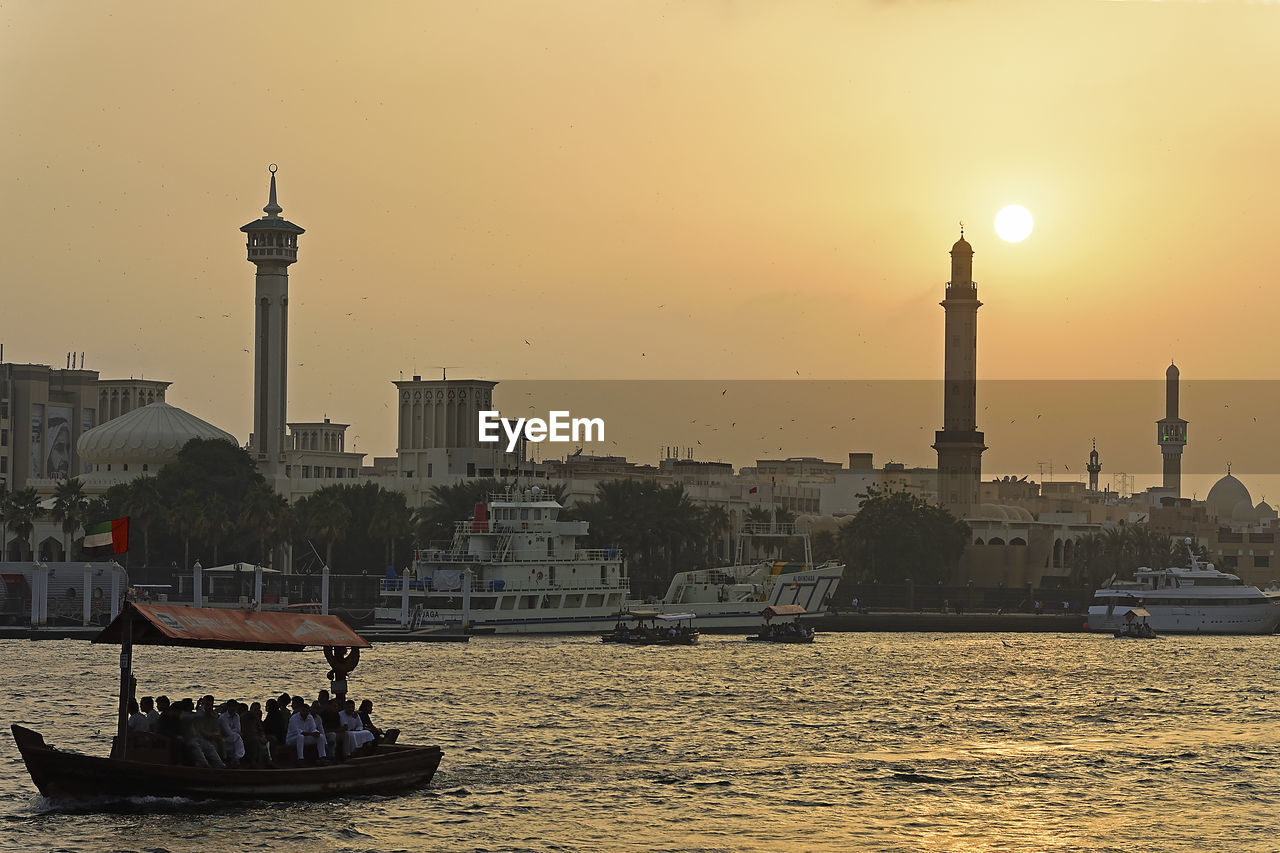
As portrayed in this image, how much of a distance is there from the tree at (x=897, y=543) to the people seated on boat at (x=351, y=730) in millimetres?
102169

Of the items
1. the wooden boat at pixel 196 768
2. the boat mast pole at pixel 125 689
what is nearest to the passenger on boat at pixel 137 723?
the boat mast pole at pixel 125 689

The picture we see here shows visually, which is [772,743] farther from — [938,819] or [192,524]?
[192,524]

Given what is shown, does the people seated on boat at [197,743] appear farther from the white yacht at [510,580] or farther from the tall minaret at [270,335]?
the tall minaret at [270,335]

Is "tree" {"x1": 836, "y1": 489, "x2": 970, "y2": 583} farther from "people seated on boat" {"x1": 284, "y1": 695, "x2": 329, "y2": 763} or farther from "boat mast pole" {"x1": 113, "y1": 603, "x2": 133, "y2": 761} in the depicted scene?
"boat mast pole" {"x1": 113, "y1": 603, "x2": 133, "y2": 761}

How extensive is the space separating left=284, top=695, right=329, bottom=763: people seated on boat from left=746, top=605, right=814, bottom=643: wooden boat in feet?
219

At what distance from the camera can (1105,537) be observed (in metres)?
160

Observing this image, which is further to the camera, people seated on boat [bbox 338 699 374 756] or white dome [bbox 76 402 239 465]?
white dome [bbox 76 402 239 465]

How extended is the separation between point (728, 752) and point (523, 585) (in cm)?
5473

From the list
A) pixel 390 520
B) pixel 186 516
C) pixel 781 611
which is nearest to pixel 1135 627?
pixel 781 611

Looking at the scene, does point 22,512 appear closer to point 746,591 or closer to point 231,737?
point 746,591

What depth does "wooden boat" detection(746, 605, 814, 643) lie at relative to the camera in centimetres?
10625

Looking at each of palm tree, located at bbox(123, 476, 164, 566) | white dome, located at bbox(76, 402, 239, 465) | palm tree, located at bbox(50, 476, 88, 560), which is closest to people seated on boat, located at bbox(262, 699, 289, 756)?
palm tree, located at bbox(123, 476, 164, 566)

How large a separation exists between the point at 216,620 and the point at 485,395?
127 metres

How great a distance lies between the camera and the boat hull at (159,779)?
38.6 meters
